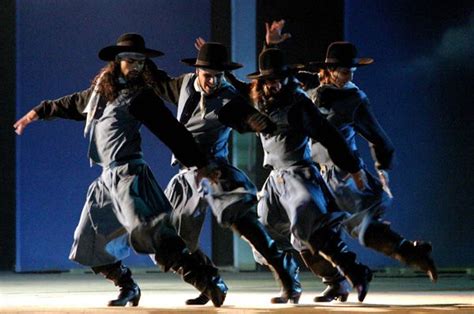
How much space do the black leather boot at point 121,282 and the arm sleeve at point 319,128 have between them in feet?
4.34

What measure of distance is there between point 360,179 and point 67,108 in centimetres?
179

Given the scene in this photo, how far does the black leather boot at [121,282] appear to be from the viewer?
8.03 meters

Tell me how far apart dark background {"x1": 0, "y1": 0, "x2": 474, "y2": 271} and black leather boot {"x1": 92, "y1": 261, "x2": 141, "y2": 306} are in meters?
3.62

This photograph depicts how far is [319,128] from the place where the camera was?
820 cm

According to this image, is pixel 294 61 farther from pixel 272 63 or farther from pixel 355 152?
pixel 272 63

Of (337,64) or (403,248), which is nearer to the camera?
(403,248)

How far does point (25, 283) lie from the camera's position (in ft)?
A: 34.7

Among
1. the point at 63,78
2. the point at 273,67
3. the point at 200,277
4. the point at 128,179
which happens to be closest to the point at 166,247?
the point at 200,277

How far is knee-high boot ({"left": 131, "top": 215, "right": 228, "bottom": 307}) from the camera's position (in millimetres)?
7703

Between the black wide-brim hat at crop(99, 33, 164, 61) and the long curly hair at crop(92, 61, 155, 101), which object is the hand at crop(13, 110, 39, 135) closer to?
the long curly hair at crop(92, 61, 155, 101)

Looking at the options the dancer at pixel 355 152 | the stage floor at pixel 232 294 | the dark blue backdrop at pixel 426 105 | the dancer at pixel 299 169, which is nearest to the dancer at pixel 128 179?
the stage floor at pixel 232 294

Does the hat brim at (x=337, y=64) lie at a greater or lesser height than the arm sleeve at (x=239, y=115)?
greater

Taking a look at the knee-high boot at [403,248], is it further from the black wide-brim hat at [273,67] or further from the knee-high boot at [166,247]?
the knee-high boot at [166,247]

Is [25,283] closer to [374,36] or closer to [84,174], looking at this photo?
[84,174]
